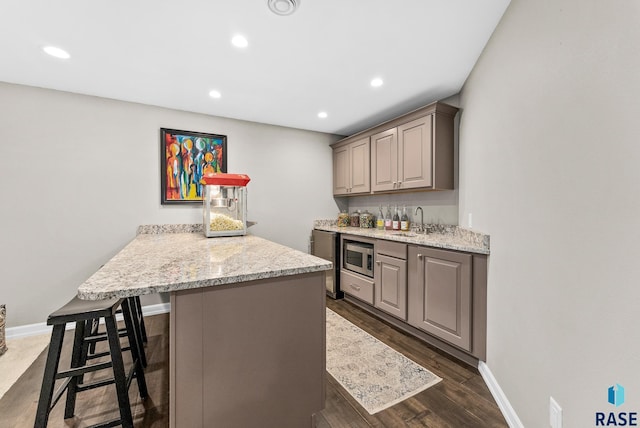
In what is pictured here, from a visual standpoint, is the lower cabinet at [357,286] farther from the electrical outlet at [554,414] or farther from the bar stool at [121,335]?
the bar stool at [121,335]

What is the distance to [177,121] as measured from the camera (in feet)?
10.2

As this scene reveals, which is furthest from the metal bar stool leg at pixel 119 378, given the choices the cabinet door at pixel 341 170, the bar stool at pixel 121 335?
the cabinet door at pixel 341 170

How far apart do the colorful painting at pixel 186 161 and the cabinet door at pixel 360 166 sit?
1813 millimetres

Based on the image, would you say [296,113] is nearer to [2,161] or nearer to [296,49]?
[296,49]

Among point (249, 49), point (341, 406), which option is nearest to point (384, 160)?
point (249, 49)

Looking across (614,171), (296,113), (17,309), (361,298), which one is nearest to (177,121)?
(296,113)

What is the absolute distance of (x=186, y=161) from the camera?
312 centimetres

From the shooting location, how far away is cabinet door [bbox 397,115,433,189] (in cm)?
268

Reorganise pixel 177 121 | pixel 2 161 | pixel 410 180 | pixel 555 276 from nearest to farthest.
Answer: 1. pixel 555 276
2. pixel 2 161
3. pixel 410 180
4. pixel 177 121

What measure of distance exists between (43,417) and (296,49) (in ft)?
8.27

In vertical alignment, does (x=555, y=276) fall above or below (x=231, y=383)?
above

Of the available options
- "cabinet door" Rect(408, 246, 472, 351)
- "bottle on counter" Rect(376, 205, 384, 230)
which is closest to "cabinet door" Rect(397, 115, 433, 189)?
"bottle on counter" Rect(376, 205, 384, 230)

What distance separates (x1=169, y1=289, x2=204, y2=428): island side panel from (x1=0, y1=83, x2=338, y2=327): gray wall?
95.2 inches

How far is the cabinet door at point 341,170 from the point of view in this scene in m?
3.87
